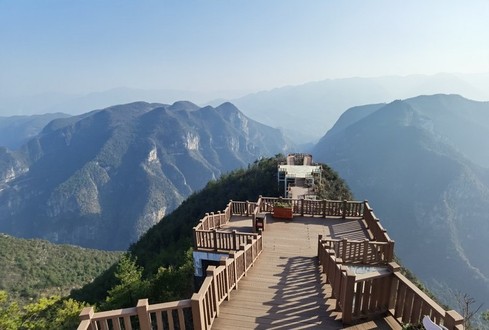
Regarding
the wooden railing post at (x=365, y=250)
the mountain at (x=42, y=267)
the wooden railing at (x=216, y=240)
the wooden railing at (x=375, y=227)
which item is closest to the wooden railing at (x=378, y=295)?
the wooden railing post at (x=365, y=250)

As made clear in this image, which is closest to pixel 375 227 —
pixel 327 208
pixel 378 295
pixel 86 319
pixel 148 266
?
pixel 327 208

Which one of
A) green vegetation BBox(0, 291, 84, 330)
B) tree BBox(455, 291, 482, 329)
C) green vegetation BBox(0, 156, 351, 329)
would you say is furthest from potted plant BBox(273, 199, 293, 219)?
green vegetation BBox(0, 291, 84, 330)

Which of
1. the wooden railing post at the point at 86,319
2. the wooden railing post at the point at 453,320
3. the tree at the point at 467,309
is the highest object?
the wooden railing post at the point at 453,320

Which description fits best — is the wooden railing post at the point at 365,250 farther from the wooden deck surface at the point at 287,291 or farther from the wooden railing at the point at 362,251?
the wooden deck surface at the point at 287,291

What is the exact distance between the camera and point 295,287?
7.62 m

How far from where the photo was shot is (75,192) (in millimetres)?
165750

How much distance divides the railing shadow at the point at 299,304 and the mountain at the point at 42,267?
1679 inches

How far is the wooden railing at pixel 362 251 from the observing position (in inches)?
350

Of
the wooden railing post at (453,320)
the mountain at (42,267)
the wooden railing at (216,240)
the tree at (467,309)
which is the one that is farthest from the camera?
the mountain at (42,267)

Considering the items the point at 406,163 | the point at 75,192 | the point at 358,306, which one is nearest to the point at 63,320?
the point at 358,306

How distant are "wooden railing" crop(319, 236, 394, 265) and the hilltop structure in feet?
0.09

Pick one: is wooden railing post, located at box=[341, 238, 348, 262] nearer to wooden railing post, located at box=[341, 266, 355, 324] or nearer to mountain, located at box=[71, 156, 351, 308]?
wooden railing post, located at box=[341, 266, 355, 324]

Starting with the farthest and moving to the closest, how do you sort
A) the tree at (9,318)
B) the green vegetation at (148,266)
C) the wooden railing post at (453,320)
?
the tree at (9,318) → the green vegetation at (148,266) → the wooden railing post at (453,320)

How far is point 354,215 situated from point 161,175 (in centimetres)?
18589
